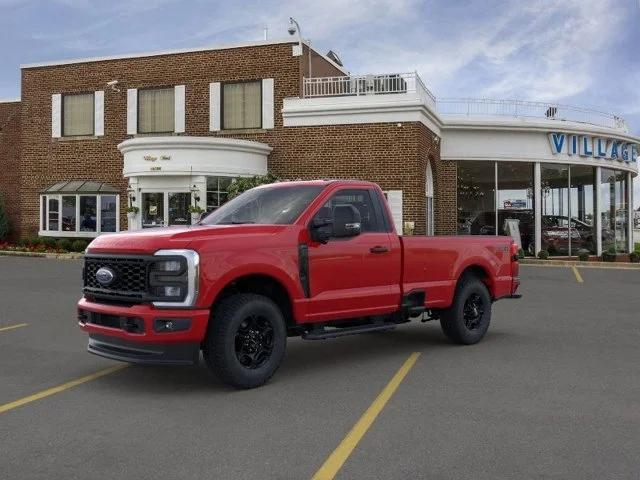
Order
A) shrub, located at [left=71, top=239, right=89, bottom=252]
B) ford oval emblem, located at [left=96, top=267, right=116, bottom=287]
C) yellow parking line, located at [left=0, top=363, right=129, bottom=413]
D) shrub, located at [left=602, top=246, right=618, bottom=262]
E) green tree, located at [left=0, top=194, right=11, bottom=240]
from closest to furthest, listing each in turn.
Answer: yellow parking line, located at [left=0, top=363, right=129, bottom=413]
ford oval emblem, located at [left=96, top=267, right=116, bottom=287]
shrub, located at [left=71, top=239, right=89, bottom=252]
shrub, located at [left=602, top=246, right=618, bottom=262]
green tree, located at [left=0, top=194, right=11, bottom=240]

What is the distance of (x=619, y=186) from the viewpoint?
31.0 meters

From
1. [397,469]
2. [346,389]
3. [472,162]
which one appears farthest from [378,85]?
[397,469]

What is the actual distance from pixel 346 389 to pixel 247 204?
7.97 feet

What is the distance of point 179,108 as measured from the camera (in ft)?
87.4

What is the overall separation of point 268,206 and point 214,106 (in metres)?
19.6

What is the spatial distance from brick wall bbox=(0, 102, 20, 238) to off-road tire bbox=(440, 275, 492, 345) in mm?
26615

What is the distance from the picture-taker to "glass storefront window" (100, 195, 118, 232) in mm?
26797

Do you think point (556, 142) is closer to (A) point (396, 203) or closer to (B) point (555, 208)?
(B) point (555, 208)

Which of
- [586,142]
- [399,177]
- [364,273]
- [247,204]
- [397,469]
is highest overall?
[586,142]

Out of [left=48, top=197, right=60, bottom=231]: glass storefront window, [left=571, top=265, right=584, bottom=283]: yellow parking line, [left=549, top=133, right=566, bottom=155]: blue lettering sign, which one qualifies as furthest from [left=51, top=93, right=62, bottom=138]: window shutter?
[left=571, top=265, right=584, bottom=283]: yellow parking line

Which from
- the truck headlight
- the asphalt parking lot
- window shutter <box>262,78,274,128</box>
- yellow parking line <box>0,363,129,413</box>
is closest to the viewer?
the asphalt parking lot

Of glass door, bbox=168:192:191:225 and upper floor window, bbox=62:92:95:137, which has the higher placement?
upper floor window, bbox=62:92:95:137

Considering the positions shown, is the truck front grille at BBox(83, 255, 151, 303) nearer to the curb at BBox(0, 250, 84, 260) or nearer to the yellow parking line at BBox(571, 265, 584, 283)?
the yellow parking line at BBox(571, 265, 584, 283)

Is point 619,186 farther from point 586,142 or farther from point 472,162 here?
point 472,162
